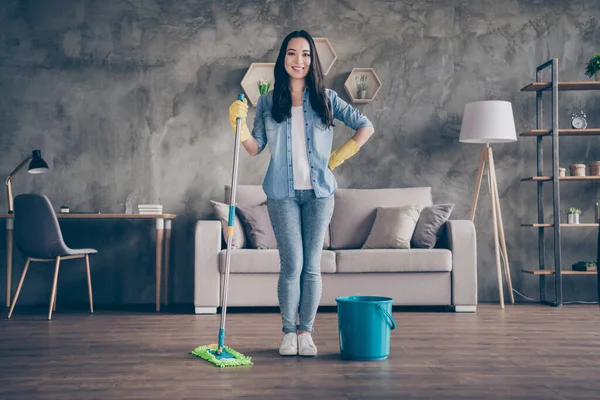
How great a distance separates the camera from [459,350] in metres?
2.87

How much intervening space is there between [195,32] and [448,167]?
2.27 metres

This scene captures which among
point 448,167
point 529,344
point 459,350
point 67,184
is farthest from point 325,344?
point 67,184

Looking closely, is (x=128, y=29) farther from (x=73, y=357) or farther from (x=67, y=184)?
(x=73, y=357)

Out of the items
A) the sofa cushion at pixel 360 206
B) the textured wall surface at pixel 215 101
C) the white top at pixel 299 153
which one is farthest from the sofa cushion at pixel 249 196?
the white top at pixel 299 153

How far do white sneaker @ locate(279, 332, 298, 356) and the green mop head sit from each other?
6.5 inches

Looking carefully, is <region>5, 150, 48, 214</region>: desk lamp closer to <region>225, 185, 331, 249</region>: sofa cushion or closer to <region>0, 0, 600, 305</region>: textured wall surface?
<region>0, 0, 600, 305</region>: textured wall surface

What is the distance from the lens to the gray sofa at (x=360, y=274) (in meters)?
4.29

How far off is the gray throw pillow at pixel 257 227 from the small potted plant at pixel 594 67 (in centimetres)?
264

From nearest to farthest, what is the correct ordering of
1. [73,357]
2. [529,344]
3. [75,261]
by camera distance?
[73,357] < [529,344] < [75,261]

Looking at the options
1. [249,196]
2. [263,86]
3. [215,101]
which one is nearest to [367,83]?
[263,86]

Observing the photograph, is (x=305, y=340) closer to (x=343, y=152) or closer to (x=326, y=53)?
(x=343, y=152)

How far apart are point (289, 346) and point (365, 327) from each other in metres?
0.33

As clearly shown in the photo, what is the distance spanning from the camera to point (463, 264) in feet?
14.4

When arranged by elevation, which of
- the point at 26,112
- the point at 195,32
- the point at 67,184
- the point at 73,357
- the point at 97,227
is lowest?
the point at 73,357
